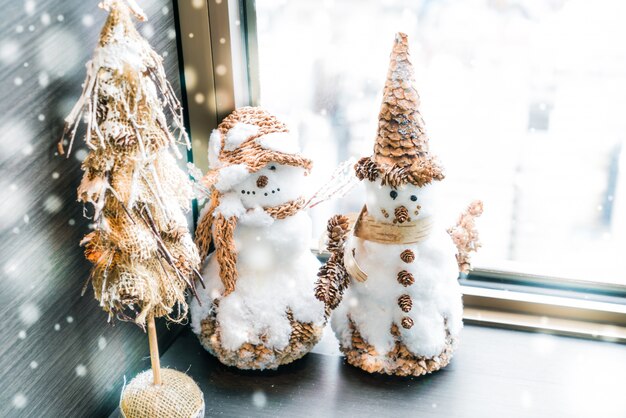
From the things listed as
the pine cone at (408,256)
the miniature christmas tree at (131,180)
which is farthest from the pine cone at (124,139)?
the pine cone at (408,256)

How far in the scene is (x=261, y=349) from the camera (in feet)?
3.54

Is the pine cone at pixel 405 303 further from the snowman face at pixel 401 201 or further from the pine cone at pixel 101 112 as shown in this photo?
the pine cone at pixel 101 112

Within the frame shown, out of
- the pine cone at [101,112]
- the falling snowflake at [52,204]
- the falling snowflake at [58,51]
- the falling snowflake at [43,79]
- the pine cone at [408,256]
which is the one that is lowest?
the pine cone at [408,256]

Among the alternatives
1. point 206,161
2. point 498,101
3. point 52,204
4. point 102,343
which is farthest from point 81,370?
point 498,101

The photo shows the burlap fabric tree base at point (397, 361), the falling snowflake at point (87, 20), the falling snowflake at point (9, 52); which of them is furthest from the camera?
the burlap fabric tree base at point (397, 361)

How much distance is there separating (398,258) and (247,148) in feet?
1.00

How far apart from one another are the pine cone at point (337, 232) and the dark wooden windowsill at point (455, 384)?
0.23 meters

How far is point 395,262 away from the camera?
1.03 metres

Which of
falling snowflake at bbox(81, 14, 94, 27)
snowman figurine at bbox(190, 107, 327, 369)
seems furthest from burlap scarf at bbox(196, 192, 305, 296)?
falling snowflake at bbox(81, 14, 94, 27)

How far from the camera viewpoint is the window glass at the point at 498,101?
1.14 metres

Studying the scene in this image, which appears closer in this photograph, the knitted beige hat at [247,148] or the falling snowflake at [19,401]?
the falling snowflake at [19,401]

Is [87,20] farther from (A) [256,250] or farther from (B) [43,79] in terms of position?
(A) [256,250]

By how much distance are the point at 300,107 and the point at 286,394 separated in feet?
1.86

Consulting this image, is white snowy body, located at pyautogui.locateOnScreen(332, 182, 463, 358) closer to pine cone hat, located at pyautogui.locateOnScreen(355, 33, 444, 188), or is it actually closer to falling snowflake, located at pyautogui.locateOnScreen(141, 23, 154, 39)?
pine cone hat, located at pyautogui.locateOnScreen(355, 33, 444, 188)
